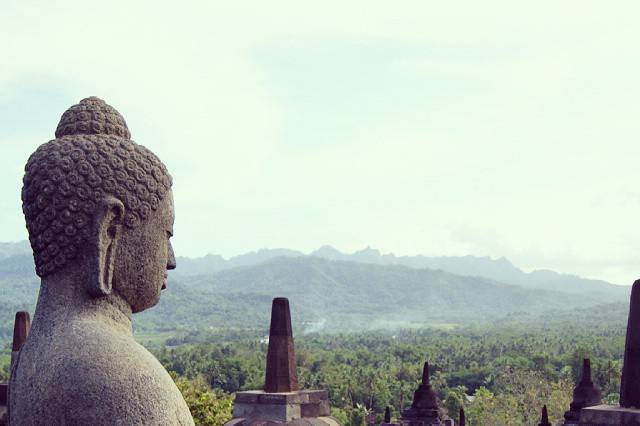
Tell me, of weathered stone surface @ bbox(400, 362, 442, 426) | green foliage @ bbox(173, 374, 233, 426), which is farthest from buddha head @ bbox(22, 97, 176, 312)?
green foliage @ bbox(173, 374, 233, 426)

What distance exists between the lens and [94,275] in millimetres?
4539

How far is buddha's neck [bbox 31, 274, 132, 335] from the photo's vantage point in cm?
453

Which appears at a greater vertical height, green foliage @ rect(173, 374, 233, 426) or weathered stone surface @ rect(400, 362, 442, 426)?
weathered stone surface @ rect(400, 362, 442, 426)

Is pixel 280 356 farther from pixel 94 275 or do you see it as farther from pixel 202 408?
pixel 202 408

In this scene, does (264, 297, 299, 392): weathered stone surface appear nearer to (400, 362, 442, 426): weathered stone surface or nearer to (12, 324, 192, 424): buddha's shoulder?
(12, 324, 192, 424): buddha's shoulder

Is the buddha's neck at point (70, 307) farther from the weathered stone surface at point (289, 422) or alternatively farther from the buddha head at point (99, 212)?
the weathered stone surface at point (289, 422)

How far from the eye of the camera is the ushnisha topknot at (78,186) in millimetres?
4543

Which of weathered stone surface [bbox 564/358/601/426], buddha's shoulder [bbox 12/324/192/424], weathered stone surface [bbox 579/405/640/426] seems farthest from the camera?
weathered stone surface [bbox 564/358/601/426]

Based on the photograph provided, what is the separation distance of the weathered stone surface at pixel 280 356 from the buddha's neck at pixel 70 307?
4.71m

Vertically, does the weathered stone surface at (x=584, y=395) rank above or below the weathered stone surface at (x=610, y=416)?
below

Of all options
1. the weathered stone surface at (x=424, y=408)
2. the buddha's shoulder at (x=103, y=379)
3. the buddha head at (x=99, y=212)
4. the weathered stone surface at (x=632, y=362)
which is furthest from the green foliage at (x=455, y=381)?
the buddha's shoulder at (x=103, y=379)

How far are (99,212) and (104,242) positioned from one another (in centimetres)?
16

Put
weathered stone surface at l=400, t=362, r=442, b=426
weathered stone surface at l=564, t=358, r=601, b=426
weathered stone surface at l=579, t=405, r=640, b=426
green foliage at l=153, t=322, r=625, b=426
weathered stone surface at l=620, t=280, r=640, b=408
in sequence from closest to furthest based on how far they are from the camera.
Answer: weathered stone surface at l=579, t=405, r=640, b=426 → weathered stone surface at l=620, t=280, r=640, b=408 → weathered stone surface at l=564, t=358, r=601, b=426 → weathered stone surface at l=400, t=362, r=442, b=426 → green foliage at l=153, t=322, r=625, b=426

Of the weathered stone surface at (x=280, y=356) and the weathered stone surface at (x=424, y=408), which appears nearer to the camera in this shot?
the weathered stone surface at (x=280, y=356)
